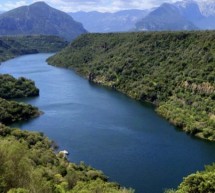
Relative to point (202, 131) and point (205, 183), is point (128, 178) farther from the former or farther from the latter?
point (202, 131)

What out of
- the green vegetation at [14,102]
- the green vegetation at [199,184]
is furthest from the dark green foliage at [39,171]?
the green vegetation at [14,102]

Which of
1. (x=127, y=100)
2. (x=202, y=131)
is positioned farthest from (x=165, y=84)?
(x=202, y=131)

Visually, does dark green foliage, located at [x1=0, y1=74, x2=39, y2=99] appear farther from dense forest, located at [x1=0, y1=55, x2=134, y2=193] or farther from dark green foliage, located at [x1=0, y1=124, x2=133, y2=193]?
dark green foliage, located at [x1=0, y1=124, x2=133, y2=193]

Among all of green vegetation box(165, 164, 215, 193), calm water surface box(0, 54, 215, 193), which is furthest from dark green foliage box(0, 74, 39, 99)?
green vegetation box(165, 164, 215, 193)

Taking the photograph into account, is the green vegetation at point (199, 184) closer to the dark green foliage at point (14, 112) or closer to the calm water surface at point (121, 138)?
the calm water surface at point (121, 138)

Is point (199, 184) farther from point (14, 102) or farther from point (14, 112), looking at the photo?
point (14, 102)

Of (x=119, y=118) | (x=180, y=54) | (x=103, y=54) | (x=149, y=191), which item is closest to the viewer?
(x=149, y=191)
